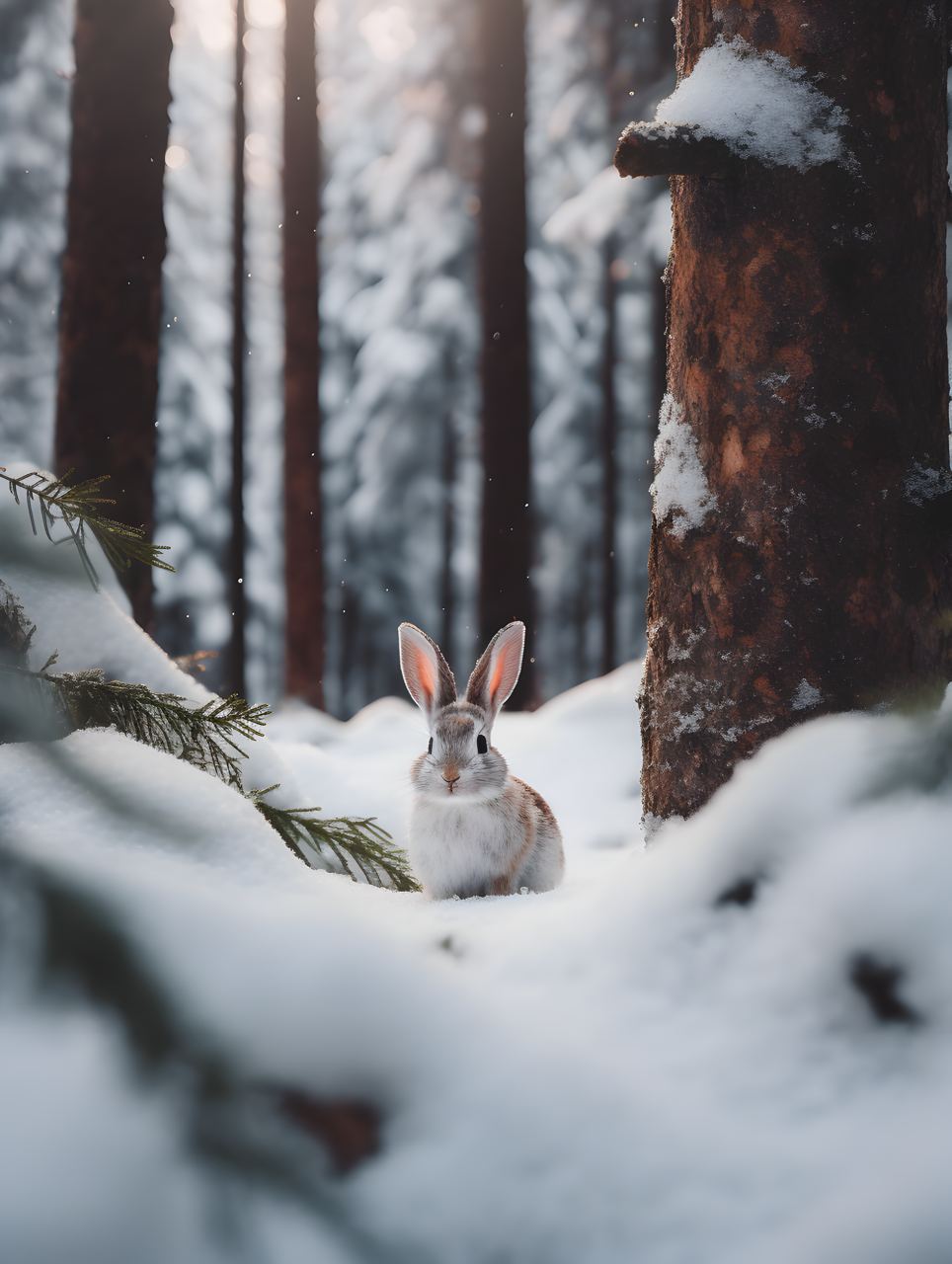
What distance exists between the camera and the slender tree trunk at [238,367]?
11.3 m

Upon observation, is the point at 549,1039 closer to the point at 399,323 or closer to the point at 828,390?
the point at 828,390

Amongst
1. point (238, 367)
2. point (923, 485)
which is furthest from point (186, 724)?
point (238, 367)

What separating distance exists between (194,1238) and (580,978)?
0.54 metres

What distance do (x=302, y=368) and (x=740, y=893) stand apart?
1027cm

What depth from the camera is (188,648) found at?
87.8ft

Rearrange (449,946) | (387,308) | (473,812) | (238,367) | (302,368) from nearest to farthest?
(449,946) < (473,812) < (302,368) < (238,367) < (387,308)

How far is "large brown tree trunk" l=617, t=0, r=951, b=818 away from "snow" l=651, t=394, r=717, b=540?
2 cm

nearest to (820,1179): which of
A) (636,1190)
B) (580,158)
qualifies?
(636,1190)

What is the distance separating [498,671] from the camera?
11.4 ft

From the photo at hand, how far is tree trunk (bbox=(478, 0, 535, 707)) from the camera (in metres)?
9.21

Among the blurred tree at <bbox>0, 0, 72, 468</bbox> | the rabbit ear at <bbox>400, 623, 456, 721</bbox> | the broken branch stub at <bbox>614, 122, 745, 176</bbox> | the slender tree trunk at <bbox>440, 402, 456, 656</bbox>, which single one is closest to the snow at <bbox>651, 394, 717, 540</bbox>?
the broken branch stub at <bbox>614, 122, 745, 176</bbox>

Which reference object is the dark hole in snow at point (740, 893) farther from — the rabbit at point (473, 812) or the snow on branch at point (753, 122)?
the rabbit at point (473, 812)

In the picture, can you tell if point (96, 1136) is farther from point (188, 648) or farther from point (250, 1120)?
point (188, 648)

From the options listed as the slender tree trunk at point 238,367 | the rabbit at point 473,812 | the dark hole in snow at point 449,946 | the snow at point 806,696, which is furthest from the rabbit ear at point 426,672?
the slender tree trunk at point 238,367
